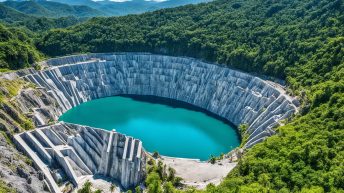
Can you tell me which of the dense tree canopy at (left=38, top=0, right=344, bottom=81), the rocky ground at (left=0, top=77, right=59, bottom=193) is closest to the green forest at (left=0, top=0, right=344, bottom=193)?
the dense tree canopy at (left=38, top=0, right=344, bottom=81)

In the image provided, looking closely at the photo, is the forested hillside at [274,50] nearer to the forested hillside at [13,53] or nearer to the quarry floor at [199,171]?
the quarry floor at [199,171]

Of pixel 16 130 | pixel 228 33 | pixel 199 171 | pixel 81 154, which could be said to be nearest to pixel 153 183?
pixel 199 171

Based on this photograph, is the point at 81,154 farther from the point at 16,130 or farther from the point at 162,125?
the point at 162,125

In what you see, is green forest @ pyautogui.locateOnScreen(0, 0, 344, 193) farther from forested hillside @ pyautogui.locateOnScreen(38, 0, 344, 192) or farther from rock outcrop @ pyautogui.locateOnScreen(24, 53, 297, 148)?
rock outcrop @ pyautogui.locateOnScreen(24, 53, 297, 148)

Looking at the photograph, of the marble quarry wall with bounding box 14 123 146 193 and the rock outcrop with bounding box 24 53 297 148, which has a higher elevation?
the rock outcrop with bounding box 24 53 297 148

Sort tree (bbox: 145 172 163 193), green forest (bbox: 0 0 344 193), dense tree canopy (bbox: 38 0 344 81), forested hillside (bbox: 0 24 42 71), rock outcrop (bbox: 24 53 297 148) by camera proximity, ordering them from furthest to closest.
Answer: dense tree canopy (bbox: 38 0 344 81) < forested hillside (bbox: 0 24 42 71) < rock outcrop (bbox: 24 53 297 148) < tree (bbox: 145 172 163 193) < green forest (bbox: 0 0 344 193)

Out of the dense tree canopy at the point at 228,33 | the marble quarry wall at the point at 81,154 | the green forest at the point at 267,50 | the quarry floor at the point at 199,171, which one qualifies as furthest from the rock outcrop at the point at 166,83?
the marble quarry wall at the point at 81,154

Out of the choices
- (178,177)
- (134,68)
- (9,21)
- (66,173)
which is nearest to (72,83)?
(134,68)
